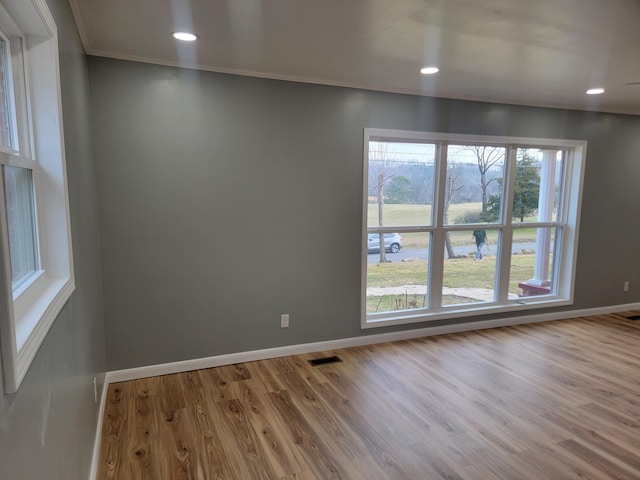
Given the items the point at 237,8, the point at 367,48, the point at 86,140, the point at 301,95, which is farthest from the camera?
the point at 301,95

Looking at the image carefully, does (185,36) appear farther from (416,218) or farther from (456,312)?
(456,312)

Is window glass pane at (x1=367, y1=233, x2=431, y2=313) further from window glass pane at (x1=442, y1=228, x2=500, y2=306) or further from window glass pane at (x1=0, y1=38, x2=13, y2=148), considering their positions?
window glass pane at (x1=0, y1=38, x2=13, y2=148)

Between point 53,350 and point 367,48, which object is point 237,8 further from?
point 53,350

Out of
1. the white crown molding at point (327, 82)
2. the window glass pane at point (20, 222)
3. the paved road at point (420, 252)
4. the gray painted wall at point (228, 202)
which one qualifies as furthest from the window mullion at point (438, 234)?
the window glass pane at point (20, 222)

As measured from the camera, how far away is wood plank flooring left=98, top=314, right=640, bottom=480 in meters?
2.17

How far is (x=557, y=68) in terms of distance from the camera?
9.83 ft

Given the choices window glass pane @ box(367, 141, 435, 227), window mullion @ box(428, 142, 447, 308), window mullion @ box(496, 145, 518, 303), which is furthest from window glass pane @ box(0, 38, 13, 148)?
window mullion @ box(496, 145, 518, 303)

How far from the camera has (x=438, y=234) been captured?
4.13m

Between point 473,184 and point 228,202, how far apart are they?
263cm

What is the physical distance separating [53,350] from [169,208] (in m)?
1.91

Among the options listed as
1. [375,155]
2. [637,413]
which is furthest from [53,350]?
[637,413]

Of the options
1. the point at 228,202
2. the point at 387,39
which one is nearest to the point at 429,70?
the point at 387,39

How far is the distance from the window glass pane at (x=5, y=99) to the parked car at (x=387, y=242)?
301 cm

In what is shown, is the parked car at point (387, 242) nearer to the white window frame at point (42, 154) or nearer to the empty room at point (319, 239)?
the empty room at point (319, 239)
